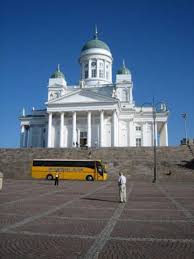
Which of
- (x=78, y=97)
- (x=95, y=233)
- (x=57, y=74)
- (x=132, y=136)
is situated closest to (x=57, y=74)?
(x=57, y=74)

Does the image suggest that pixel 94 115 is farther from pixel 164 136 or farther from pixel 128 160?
pixel 128 160

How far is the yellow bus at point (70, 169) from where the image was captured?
1484 inches

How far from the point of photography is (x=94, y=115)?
6406cm

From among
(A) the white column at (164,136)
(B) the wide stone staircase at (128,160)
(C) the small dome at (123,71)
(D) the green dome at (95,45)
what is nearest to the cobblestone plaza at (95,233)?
Answer: (B) the wide stone staircase at (128,160)

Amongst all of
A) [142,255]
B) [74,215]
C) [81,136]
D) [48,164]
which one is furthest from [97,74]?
[142,255]

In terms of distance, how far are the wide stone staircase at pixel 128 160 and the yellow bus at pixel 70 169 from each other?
2623 mm

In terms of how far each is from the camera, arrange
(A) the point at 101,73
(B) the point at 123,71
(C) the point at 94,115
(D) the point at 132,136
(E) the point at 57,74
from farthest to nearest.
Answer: (A) the point at 101,73
(E) the point at 57,74
(B) the point at 123,71
(D) the point at 132,136
(C) the point at 94,115

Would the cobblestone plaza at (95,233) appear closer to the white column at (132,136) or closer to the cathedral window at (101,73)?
the white column at (132,136)

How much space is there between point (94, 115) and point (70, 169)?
27018 millimetres

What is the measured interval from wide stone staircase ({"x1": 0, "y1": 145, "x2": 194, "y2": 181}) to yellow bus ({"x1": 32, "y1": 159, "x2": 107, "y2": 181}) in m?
2.62

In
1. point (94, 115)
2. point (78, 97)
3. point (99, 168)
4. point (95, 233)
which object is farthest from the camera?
point (94, 115)

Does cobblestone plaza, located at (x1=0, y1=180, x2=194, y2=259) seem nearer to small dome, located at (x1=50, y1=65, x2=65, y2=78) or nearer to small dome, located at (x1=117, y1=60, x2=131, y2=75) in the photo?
small dome, located at (x1=117, y1=60, x2=131, y2=75)

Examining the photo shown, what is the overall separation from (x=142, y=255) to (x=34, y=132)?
6746 cm

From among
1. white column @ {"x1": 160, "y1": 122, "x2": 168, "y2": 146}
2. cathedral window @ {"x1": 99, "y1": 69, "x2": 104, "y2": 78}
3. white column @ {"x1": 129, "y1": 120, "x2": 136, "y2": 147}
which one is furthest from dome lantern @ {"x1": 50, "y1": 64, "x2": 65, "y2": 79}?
white column @ {"x1": 160, "y1": 122, "x2": 168, "y2": 146}
